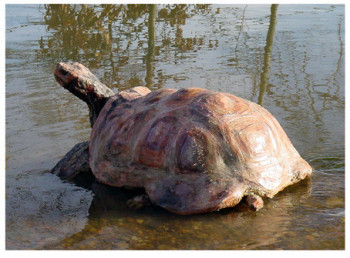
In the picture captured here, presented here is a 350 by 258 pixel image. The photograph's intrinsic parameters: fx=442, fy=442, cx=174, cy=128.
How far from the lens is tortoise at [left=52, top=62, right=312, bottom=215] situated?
3.88m

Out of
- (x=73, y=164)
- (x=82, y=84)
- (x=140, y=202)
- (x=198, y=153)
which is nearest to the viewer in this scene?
(x=198, y=153)

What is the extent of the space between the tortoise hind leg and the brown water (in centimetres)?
17

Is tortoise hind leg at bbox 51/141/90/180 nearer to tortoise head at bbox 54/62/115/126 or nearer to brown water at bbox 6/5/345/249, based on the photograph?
brown water at bbox 6/5/345/249

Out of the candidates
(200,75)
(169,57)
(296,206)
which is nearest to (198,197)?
(296,206)

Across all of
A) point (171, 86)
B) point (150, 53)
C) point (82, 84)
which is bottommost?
point (171, 86)

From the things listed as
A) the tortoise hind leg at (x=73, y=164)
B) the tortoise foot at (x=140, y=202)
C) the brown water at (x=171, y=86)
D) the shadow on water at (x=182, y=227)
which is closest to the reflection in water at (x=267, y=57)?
the brown water at (x=171, y=86)

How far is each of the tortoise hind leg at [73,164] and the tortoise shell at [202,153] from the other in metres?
0.70

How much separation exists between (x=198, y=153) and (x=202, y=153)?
4 cm

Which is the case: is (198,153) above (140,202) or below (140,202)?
above

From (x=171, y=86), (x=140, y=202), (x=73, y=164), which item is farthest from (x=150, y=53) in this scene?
(x=140, y=202)

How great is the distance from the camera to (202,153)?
154 inches

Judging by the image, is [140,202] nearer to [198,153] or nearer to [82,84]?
[198,153]

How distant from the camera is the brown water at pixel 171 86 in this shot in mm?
3682

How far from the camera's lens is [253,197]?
3.91 m
